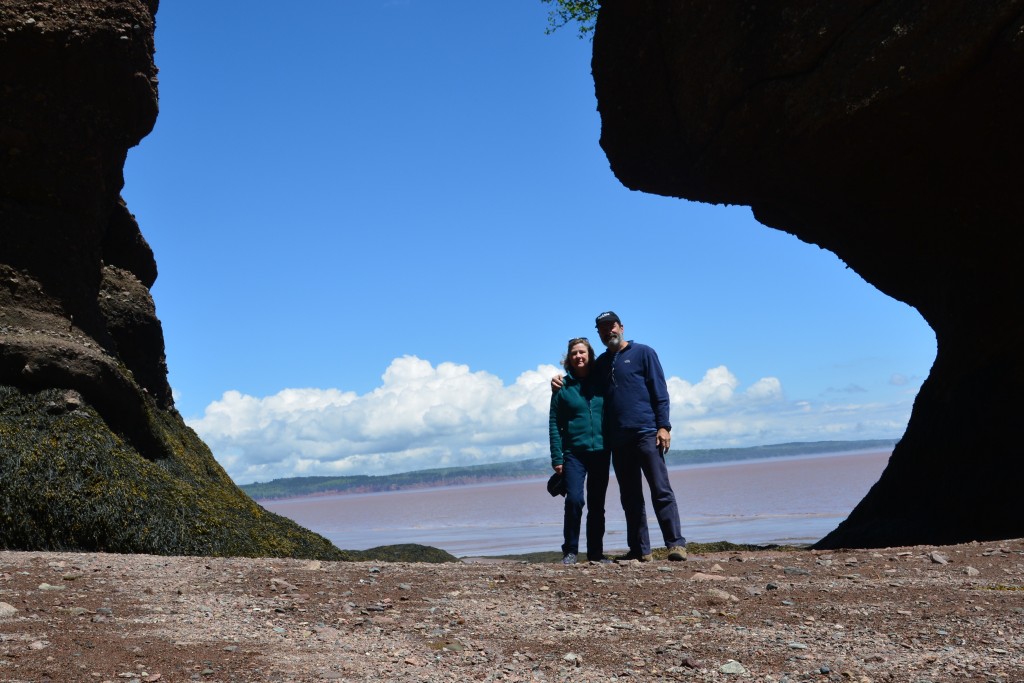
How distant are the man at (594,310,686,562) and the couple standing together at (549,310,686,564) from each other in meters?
0.01

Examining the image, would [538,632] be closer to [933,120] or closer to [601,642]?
[601,642]

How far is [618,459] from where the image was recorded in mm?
9539

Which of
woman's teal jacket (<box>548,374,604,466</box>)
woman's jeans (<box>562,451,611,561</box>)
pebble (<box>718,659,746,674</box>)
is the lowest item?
pebble (<box>718,659,746,674</box>)

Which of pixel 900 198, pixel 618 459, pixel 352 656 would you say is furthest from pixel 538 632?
pixel 900 198

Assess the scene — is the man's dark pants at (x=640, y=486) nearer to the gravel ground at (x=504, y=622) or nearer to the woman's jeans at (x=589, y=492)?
the woman's jeans at (x=589, y=492)

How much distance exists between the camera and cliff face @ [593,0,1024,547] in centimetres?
994

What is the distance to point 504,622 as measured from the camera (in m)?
5.67

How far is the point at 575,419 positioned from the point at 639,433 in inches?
29.4

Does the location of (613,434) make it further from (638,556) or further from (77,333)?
(77,333)

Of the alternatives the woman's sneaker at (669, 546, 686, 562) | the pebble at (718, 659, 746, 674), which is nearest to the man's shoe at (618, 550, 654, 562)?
the woman's sneaker at (669, 546, 686, 562)

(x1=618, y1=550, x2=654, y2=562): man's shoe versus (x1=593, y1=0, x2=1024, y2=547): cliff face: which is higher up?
(x1=593, y1=0, x2=1024, y2=547): cliff face

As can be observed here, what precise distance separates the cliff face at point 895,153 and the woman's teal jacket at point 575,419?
4298mm

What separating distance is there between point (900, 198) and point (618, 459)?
5.55 m

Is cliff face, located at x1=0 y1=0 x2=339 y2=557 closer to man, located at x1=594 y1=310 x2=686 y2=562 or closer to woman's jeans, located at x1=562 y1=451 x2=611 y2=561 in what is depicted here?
woman's jeans, located at x1=562 y1=451 x2=611 y2=561
